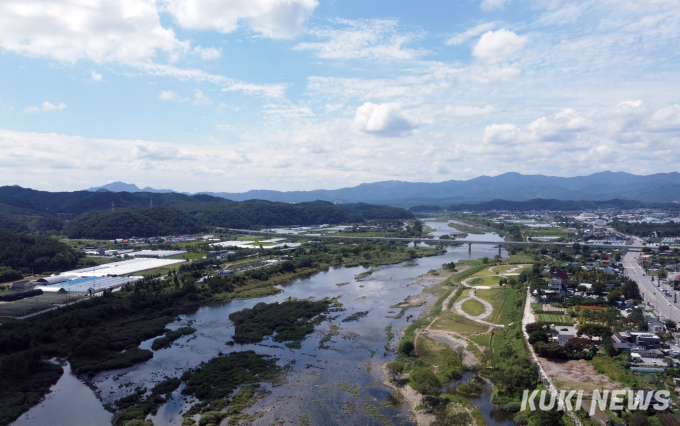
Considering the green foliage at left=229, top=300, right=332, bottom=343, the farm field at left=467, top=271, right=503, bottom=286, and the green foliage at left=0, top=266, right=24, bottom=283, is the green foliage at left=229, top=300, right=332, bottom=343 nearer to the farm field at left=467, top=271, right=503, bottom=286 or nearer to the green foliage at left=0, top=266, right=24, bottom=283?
the farm field at left=467, top=271, right=503, bottom=286

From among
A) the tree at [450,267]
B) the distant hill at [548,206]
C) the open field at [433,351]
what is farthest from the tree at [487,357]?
the distant hill at [548,206]

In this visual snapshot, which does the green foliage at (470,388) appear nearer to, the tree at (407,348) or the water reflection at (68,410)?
the tree at (407,348)

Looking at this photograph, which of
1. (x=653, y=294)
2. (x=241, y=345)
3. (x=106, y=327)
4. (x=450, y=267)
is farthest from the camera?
(x=450, y=267)

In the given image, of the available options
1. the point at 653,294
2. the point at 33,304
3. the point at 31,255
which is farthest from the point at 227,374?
the point at 31,255

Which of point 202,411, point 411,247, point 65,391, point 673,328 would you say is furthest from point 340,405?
point 411,247

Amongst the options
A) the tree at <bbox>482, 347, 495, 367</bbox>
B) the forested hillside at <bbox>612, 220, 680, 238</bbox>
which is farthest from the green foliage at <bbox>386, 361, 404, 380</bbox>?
the forested hillside at <bbox>612, 220, 680, 238</bbox>

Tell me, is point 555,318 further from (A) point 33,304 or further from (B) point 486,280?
(A) point 33,304
